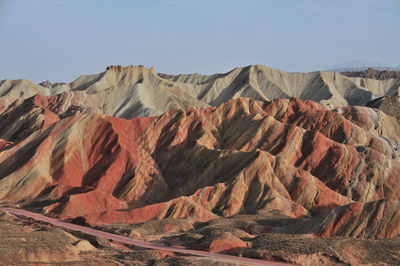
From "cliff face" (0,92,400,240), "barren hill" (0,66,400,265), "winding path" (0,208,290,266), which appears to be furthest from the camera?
"cliff face" (0,92,400,240)

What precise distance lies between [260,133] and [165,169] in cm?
1790

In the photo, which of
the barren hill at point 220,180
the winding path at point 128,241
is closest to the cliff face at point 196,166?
the barren hill at point 220,180

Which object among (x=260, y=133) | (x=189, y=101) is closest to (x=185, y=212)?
(x=260, y=133)

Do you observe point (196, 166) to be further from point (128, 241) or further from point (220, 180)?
point (128, 241)

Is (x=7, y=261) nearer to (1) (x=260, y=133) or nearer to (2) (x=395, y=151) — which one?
(1) (x=260, y=133)

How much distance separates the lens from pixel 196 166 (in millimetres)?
107250

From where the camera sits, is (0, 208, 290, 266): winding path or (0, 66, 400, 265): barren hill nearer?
(0, 208, 290, 266): winding path

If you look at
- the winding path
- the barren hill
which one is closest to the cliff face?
the barren hill

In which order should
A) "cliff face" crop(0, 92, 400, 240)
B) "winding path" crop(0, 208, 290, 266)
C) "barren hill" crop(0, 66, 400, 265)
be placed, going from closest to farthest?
"winding path" crop(0, 208, 290, 266) → "barren hill" crop(0, 66, 400, 265) → "cliff face" crop(0, 92, 400, 240)

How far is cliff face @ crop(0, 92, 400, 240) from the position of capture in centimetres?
9438

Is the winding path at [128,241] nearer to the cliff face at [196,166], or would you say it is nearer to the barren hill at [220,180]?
the barren hill at [220,180]

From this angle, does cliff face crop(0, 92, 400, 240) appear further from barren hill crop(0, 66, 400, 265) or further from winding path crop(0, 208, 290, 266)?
winding path crop(0, 208, 290, 266)

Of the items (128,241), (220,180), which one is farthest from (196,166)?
(128,241)

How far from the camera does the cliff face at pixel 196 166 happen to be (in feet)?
310
